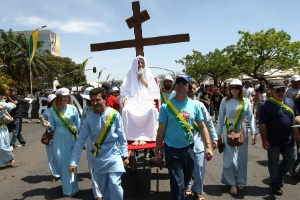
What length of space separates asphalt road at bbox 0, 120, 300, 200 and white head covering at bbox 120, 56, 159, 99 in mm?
1674

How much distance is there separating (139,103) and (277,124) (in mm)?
Answer: 2321

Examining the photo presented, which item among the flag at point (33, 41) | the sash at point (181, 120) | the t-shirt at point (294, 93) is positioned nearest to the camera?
the sash at point (181, 120)

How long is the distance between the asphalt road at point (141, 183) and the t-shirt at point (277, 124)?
2.87 ft

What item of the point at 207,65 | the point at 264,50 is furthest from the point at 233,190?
the point at 207,65

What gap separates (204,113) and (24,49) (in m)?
51.8

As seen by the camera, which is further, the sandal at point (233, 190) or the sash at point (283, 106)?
the sandal at point (233, 190)

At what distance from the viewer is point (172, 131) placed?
4414 millimetres

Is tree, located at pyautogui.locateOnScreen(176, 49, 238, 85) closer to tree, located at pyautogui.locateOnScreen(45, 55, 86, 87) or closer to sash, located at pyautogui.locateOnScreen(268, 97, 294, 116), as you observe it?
tree, located at pyautogui.locateOnScreen(45, 55, 86, 87)

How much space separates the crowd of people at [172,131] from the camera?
14.1 ft

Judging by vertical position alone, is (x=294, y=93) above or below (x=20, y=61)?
below

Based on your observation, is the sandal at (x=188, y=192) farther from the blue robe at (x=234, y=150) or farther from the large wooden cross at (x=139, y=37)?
the large wooden cross at (x=139, y=37)

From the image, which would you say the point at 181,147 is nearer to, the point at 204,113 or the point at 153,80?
the point at 204,113

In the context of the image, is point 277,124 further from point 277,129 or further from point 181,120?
point 181,120

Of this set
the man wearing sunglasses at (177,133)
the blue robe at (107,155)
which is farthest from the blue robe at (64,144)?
the man wearing sunglasses at (177,133)
